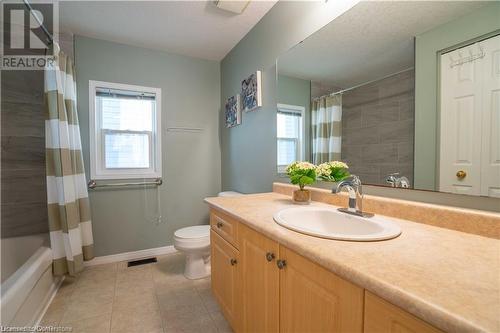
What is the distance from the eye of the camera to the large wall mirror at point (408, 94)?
0.80 meters

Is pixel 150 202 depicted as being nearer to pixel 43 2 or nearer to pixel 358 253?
pixel 43 2

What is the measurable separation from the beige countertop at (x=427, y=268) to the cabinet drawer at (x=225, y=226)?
0.35m

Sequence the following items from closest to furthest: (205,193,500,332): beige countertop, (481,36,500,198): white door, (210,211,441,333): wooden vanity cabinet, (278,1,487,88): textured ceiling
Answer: (205,193,500,332): beige countertop, (210,211,441,333): wooden vanity cabinet, (481,36,500,198): white door, (278,1,487,88): textured ceiling

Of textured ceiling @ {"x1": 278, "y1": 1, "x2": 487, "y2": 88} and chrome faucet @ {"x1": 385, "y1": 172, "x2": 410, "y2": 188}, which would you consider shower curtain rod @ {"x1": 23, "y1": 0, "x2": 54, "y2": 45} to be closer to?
textured ceiling @ {"x1": 278, "y1": 1, "x2": 487, "y2": 88}

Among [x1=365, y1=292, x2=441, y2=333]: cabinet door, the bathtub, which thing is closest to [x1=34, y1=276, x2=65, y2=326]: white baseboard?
the bathtub

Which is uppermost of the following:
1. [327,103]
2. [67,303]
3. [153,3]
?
[153,3]

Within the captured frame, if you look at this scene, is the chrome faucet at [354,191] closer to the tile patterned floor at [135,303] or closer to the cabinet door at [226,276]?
the cabinet door at [226,276]

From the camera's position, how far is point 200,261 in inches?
83.3

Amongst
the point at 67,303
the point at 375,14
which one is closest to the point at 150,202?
the point at 67,303

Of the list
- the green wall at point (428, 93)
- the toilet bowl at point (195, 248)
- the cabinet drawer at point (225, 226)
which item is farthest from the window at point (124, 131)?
the green wall at point (428, 93)

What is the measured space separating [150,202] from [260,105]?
1.71m

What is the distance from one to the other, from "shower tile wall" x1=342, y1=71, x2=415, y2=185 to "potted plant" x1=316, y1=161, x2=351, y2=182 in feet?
0.15

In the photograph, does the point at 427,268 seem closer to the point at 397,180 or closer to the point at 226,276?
the point at 397,180

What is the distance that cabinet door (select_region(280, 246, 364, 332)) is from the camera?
0.60 meters
